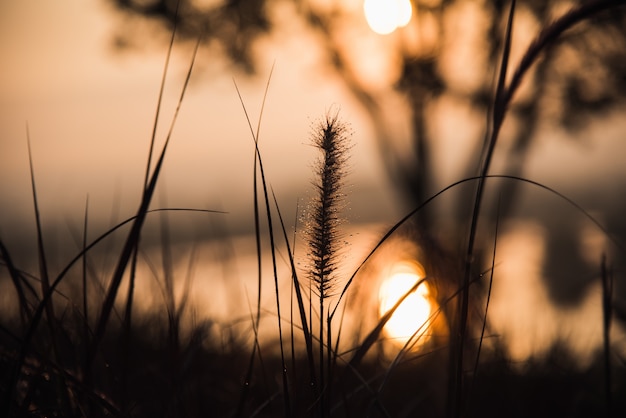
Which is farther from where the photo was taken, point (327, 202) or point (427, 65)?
point (427, 65)

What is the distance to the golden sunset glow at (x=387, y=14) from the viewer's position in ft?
24.1

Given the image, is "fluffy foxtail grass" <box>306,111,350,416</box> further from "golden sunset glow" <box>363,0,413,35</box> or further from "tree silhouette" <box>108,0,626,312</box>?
"golden sunset glow" <box>363,0,413,35</box>

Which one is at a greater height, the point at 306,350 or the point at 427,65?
the point at 427,65

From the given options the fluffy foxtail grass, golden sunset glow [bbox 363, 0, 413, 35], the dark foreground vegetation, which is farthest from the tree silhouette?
the fluffy foxtail grass

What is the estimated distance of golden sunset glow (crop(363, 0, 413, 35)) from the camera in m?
7.35

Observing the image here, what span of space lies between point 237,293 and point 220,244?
28 centimetres

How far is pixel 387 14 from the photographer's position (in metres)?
7.71

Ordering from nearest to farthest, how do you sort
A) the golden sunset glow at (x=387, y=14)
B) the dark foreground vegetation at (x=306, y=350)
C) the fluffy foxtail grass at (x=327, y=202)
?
the dark foreground vegetation at (x=306, y=350) < the fluffy foxtail grass at (x=327, y=202) < the golden sunset glow at (x=387, y=14)

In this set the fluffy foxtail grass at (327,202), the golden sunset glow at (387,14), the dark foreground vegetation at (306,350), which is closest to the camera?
the dark foreground vegetation at (306,350)

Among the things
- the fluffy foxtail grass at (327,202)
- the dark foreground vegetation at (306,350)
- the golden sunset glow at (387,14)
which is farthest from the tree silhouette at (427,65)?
the fluffy foxtail grass at (327,202)

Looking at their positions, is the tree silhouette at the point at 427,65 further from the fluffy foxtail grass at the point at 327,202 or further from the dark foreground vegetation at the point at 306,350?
the fluffy foxtail grass at the point at 327,202

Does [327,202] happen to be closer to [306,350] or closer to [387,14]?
[306,350]

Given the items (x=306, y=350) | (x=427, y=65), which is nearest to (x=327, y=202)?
(x=306, y=350)

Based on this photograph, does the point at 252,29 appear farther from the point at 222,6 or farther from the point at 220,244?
the point at 220,244
